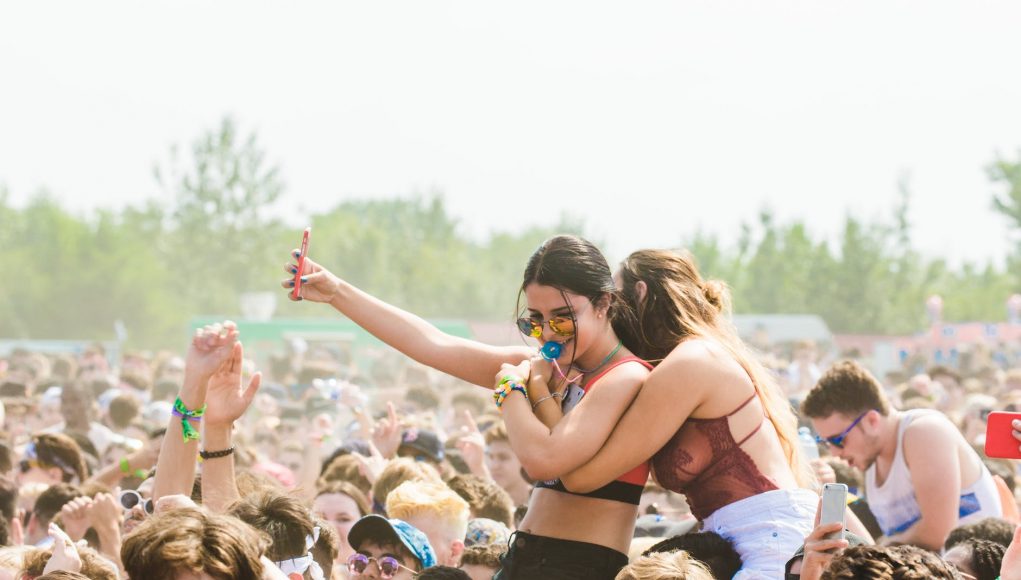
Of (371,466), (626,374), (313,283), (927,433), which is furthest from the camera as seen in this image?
(371,466)

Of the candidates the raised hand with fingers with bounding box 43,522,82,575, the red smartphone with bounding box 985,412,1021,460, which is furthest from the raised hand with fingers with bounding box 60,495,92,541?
the red smartphone with bounding box 985,412,1021,460

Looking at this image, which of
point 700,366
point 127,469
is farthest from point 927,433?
point 127,469

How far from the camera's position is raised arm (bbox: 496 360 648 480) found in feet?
11.1

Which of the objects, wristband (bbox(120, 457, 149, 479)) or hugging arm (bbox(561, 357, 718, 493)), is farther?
wristband (bbox(120, 457, 149, 479))

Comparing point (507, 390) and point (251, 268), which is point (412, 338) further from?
point (251, 268)

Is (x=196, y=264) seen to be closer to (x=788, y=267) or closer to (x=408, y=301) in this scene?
(x=408, y=301)

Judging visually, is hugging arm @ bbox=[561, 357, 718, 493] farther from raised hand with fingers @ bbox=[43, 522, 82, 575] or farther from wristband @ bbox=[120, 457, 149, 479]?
wristband @ bbox=[120, 457, 149, 479]

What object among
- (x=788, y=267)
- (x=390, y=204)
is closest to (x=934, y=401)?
(x=788, y=267)

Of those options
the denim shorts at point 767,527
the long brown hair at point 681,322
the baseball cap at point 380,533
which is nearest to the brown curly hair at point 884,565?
the denim shorts at point 767,527

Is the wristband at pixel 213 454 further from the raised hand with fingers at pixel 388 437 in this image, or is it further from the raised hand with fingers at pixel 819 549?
the raised hand with fingers at pixel 388 437

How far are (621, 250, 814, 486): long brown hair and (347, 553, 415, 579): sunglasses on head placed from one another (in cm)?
127

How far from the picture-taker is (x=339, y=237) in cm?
5478

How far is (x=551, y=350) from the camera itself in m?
3.58

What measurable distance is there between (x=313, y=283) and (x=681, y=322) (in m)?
1.19
